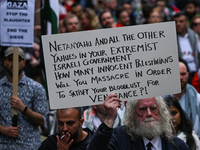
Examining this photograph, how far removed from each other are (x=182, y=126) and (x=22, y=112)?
1.96 meters

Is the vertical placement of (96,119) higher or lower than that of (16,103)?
lower

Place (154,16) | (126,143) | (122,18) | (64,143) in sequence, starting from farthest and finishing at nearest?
(122,18), (154,16), (64,143), (126,143)

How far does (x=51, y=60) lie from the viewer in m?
3.95

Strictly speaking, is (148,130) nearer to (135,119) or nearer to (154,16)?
(135,119)

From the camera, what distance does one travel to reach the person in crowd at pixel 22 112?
508 cm

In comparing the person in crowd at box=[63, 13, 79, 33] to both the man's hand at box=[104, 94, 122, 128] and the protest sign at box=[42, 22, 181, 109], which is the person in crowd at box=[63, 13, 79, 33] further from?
the man's hand at box=[104, 94, 122, 128]

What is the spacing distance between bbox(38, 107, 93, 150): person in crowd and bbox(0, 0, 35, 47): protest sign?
1.37 m

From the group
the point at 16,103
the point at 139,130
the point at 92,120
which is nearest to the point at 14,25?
the point at 16,103

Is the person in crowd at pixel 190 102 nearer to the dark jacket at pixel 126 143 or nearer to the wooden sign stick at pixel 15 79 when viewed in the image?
the dark jacket at pixel 126 143

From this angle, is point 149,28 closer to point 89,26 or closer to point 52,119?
point 52,119

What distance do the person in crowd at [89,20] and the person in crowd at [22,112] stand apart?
466cm

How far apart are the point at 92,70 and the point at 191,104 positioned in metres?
2.20

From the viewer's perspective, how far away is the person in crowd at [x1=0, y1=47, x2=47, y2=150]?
5.08 m

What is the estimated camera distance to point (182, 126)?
4949mm
